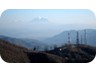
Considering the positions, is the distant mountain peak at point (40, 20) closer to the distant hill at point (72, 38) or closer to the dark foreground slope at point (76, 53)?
the distant hill at point (72, 38)

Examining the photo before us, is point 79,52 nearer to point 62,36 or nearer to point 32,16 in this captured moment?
point 62,36

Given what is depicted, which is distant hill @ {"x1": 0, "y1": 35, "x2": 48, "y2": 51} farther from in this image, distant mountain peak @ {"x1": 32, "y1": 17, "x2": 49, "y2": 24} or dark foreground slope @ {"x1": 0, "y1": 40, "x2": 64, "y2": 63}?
distant mountain peak @ {"x1": 32, "y1": 17, "x2": 49, "y2": 24}

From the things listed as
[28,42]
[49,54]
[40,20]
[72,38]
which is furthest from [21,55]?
[72,38]

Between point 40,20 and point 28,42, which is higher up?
point 40,20

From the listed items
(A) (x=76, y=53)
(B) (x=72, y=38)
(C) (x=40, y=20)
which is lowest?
(A) (x=76, y=53)

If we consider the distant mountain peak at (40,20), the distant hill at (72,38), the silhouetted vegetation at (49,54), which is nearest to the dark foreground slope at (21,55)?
the silhouetted vegetation at (49,54)

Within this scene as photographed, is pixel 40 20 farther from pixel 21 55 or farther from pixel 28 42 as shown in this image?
pixel 21 55

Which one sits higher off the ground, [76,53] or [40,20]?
[40,20]

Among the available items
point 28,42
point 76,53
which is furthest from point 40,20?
point 76,53
